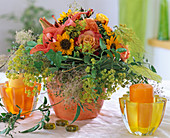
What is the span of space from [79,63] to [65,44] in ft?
0.23

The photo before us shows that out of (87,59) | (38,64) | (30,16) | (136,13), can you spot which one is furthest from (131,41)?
(30,16)

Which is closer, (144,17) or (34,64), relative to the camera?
(34,64)

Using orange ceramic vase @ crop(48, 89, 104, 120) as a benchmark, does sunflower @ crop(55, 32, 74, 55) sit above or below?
above

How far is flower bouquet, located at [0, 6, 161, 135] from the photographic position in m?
0.72

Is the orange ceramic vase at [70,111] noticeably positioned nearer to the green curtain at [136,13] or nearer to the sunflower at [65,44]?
the sunflower at [65,44]

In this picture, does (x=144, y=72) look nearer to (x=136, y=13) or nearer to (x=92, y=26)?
(x=92, y=26)

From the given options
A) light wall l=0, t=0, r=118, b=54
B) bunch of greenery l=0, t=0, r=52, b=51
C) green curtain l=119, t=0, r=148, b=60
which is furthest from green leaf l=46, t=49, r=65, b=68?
light wall l=0, t=0, r=118, b=54

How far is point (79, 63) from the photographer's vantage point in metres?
0.76

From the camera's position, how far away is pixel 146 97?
705mm

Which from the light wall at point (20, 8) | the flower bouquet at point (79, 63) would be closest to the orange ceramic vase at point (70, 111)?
the flower bouquet at point (79, 63)

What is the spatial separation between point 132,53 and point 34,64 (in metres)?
0.31

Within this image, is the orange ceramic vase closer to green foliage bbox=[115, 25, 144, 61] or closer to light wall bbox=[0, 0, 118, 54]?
green foliage bbox=[115, 25, 144, 61]

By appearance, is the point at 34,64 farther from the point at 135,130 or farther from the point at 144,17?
the point at 144,17

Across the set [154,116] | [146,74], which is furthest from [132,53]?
[154,116]
